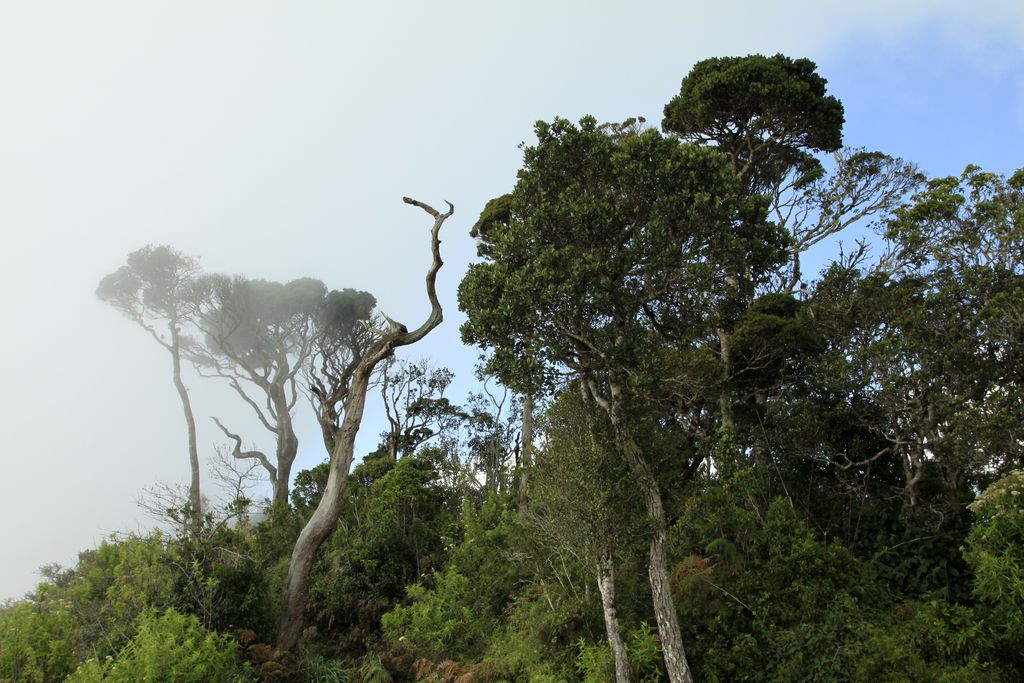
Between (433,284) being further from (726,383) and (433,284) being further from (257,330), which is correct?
(257,330)

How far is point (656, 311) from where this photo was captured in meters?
13.5

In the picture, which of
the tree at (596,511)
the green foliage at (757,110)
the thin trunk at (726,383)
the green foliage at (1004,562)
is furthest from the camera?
the green foliage at (757,110)

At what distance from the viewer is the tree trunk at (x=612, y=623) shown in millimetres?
10844

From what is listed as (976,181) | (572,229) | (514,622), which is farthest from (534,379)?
(976,181)

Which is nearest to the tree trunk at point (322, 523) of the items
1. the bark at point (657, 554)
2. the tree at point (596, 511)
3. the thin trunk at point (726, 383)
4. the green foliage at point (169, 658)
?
the green foliage at point (169, 658)

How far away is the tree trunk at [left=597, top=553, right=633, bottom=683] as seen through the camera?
10844 mm

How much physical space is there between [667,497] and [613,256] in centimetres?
673

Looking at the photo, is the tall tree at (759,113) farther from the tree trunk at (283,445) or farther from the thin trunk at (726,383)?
the tree trunk at (283,445)

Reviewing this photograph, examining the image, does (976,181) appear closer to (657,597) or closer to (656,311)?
(656,311)

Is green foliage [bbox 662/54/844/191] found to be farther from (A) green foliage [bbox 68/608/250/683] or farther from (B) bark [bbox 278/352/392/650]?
(A) green foliage [bbox 68/608/250/683]

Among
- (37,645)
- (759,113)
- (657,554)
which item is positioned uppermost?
(759,113)

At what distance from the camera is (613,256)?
1220cm

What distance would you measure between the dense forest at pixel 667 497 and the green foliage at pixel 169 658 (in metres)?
0.06

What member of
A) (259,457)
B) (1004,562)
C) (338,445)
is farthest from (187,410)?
(1004,562)
